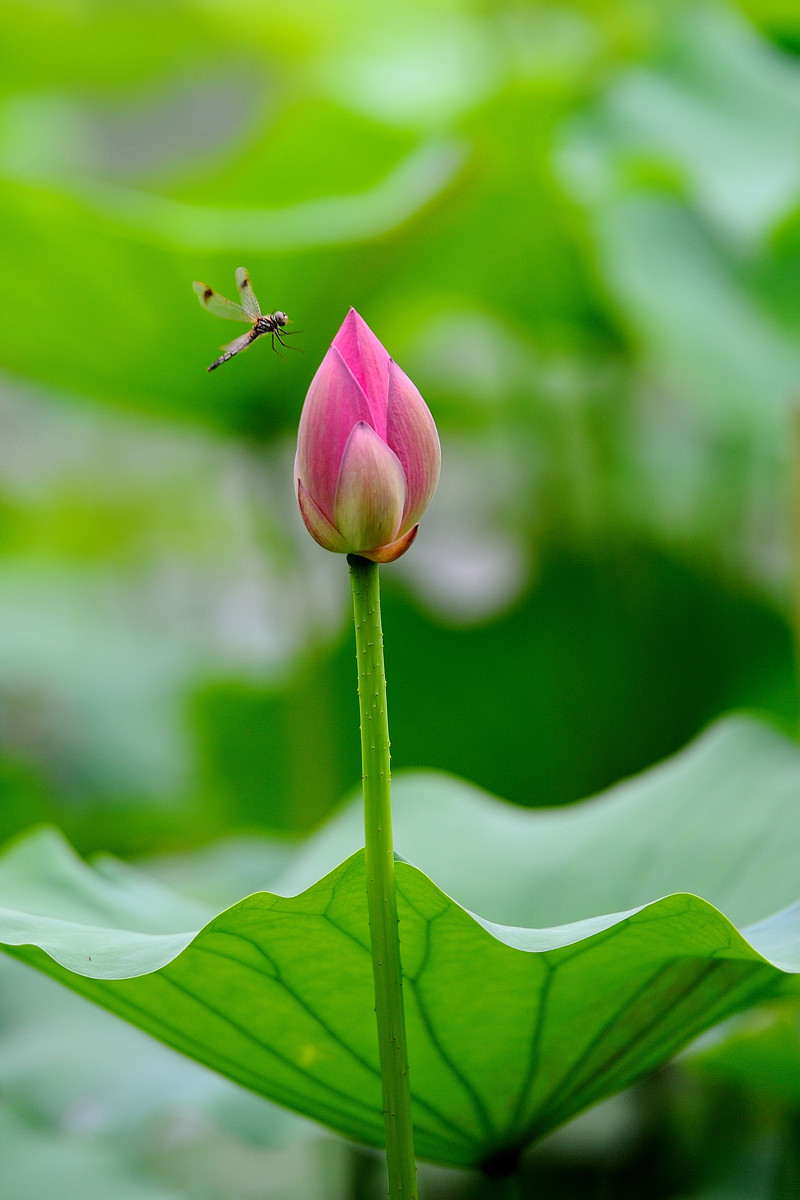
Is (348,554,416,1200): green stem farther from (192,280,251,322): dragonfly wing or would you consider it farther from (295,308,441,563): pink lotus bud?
(192,280,251,322): dragonfly wing

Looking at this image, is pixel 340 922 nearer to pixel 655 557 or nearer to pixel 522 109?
pixel 655 557

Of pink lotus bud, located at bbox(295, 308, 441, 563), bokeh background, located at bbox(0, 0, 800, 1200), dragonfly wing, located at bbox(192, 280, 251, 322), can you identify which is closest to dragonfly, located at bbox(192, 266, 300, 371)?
dragonfly wing, located at bbox(192, 280, 251, 322)

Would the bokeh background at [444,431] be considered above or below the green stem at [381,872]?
above

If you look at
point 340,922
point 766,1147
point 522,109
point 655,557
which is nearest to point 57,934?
point 340,922

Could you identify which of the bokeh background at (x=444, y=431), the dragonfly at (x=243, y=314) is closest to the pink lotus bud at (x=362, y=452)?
the dragonfly at (x=243, y=314)

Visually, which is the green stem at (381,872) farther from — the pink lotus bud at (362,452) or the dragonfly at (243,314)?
the dragonfly at (243,314)

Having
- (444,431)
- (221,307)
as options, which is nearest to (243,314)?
(221,307)
